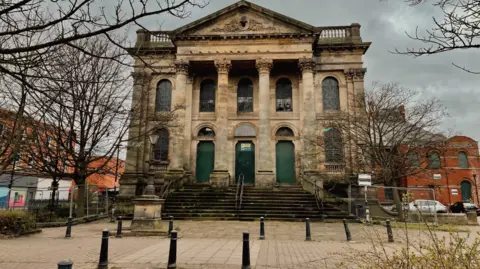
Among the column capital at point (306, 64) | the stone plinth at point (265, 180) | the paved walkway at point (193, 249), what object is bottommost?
the paved walkway at point (193, 249)

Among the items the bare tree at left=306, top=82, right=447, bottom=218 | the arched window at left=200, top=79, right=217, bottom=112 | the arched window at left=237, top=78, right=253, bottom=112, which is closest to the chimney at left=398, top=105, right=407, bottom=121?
the bare tree at left=306, top=82, right=447, bottom=218

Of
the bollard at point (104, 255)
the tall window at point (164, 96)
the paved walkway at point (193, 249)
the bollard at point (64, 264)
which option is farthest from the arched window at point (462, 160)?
the bollard at point (64, 264)

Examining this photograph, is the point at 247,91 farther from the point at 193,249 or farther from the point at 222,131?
the point at 193,249

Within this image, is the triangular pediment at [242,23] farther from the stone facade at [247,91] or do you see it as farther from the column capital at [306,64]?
the column capital at [306,64]

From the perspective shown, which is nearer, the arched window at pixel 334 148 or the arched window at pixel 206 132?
the arched window at pixel 334 148

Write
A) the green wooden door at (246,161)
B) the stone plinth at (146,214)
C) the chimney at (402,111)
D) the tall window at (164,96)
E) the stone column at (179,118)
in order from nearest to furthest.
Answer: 1. the stone plinth at (146,214)
2. the chimney at (402,111)
3. the stone column at (179,118)
4. the green wooden door at (246,161)
5. the tall window at (164,96)

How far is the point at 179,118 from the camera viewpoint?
78.8 feet

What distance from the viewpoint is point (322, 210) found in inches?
704

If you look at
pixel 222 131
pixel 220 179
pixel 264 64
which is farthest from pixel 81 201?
pixel 264 64

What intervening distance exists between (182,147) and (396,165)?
13595mm

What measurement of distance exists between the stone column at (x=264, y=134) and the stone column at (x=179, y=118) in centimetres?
532

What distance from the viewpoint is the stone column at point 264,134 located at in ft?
71.5

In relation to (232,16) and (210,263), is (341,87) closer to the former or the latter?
(232,16)

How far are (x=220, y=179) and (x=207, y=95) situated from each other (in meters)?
7.80
